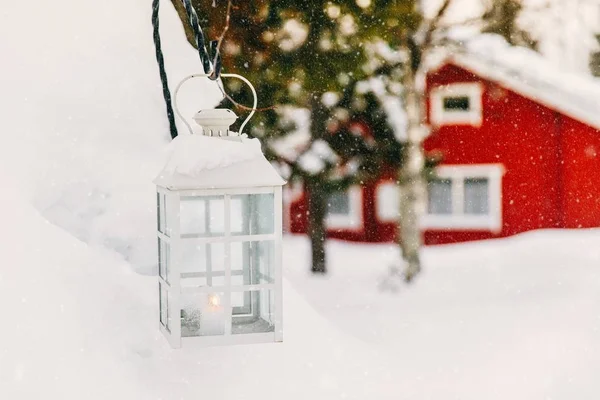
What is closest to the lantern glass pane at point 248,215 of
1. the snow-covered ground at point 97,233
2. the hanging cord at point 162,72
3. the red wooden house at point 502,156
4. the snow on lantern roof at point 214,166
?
the snow on lantern roof at point 214,166

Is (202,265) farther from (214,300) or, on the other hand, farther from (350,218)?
(350,218)

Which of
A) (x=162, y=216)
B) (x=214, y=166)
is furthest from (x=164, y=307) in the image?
(x=214, y=166)

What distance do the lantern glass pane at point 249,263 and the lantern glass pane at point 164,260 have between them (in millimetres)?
171

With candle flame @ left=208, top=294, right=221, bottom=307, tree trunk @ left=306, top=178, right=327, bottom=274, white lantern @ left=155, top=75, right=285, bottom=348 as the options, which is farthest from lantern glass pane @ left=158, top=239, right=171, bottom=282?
tree trunk @ left=306, top=178, right=327, bottom=274

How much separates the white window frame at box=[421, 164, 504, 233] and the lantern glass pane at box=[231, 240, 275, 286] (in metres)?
9.08

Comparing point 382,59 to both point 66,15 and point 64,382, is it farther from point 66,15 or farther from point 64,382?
point 64,382

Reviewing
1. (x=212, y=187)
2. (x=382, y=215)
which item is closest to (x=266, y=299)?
(x=212, y=187)

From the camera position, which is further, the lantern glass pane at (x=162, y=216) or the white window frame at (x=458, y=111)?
the white window frame at (x=458, y=111)

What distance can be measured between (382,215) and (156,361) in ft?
29.5

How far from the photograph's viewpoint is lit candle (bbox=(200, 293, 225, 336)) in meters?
1.83

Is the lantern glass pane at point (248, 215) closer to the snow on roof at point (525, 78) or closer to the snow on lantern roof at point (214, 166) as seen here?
the snow on lantern roof at point (214, 166)

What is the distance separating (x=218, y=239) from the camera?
1832 millimetres

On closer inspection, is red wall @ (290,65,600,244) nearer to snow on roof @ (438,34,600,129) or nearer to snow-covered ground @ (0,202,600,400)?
snow on roof @ (438,34,600,129)

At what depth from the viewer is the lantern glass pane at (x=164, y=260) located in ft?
6.14
